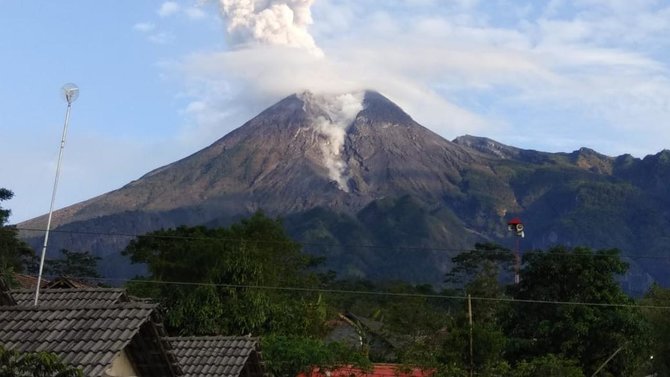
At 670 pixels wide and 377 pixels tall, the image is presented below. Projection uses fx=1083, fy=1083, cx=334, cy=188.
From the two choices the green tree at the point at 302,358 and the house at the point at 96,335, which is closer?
the house at the point at 96,335

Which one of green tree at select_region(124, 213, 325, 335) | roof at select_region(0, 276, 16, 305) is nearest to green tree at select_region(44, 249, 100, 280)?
green tree at select_region(124, 213, 325, 335)

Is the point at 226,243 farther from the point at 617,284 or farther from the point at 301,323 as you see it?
the point at 617,284

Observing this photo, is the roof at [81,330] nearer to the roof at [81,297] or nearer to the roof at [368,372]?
the roof at [81,297]

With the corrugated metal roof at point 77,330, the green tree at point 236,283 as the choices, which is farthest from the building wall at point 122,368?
the green tree at point 236,283

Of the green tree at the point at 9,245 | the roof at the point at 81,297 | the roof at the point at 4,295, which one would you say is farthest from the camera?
the green tree at the point at 9,245

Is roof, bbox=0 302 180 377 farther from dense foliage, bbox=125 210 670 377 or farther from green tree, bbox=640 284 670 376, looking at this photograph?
green tree, bbox=640 284 670 376

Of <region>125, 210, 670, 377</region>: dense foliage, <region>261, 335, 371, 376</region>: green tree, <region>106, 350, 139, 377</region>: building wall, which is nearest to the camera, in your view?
<region>106, 350, 139, 377</region>: building wall

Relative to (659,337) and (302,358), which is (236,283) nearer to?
(302,358)

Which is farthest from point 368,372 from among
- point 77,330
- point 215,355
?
point 77,330
